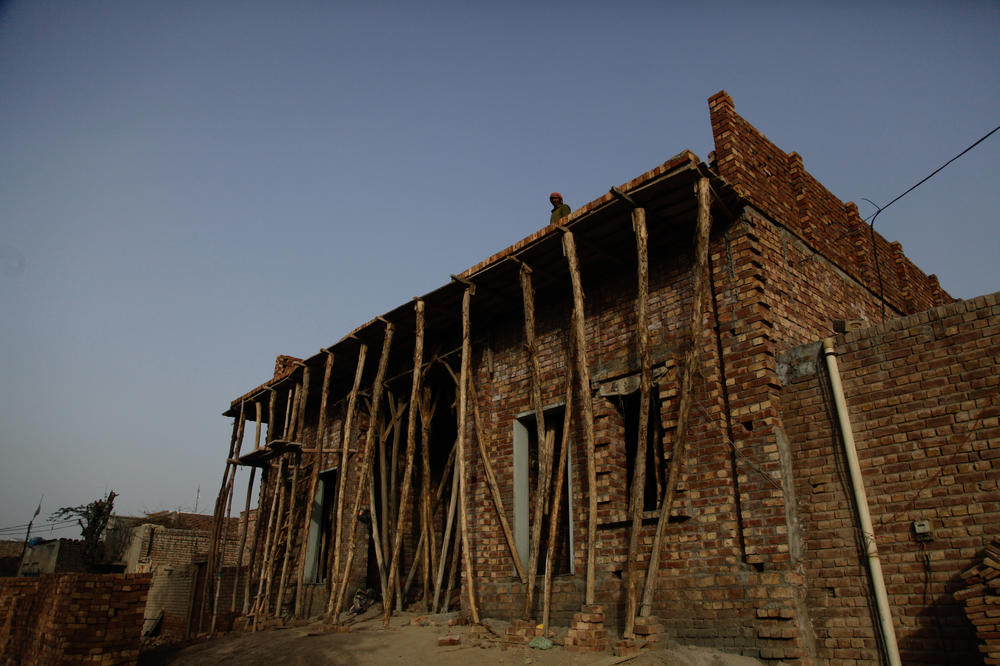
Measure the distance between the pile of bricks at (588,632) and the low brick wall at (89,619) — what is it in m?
5.00

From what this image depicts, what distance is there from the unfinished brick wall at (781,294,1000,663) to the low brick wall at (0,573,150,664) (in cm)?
731

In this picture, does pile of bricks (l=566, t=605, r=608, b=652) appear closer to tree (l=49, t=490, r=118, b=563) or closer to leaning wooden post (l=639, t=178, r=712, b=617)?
leaning wooden post (l=639, t=178, r=712, b=617)

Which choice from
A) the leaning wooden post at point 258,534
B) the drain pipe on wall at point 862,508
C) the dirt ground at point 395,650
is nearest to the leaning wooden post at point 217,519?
the leaning wooden post at point 258,534

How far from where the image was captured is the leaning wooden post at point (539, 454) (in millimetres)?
7445

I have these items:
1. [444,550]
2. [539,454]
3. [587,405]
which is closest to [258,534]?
[444,550]

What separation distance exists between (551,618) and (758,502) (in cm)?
297

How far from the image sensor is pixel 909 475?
561 cm

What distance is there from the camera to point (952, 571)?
5.20m

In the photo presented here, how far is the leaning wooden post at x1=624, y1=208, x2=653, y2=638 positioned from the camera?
635 cm

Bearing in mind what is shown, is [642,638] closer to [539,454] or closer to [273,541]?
[539,454]

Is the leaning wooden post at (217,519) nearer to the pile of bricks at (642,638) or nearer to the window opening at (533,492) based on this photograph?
the window opening at (533,492)

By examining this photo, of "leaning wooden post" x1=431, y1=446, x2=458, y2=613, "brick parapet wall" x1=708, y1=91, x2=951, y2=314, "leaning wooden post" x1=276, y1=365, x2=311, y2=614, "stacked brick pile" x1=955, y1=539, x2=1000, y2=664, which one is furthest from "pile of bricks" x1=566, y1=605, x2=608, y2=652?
"leaning wooden post" x1=276, y1=365, x2=311, y2=614

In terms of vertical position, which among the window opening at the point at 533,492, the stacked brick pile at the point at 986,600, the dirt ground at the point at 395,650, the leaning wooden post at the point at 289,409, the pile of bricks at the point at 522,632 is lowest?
the dirt ground at the point at 395,650

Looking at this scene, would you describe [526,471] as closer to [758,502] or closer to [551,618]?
[551,618]
